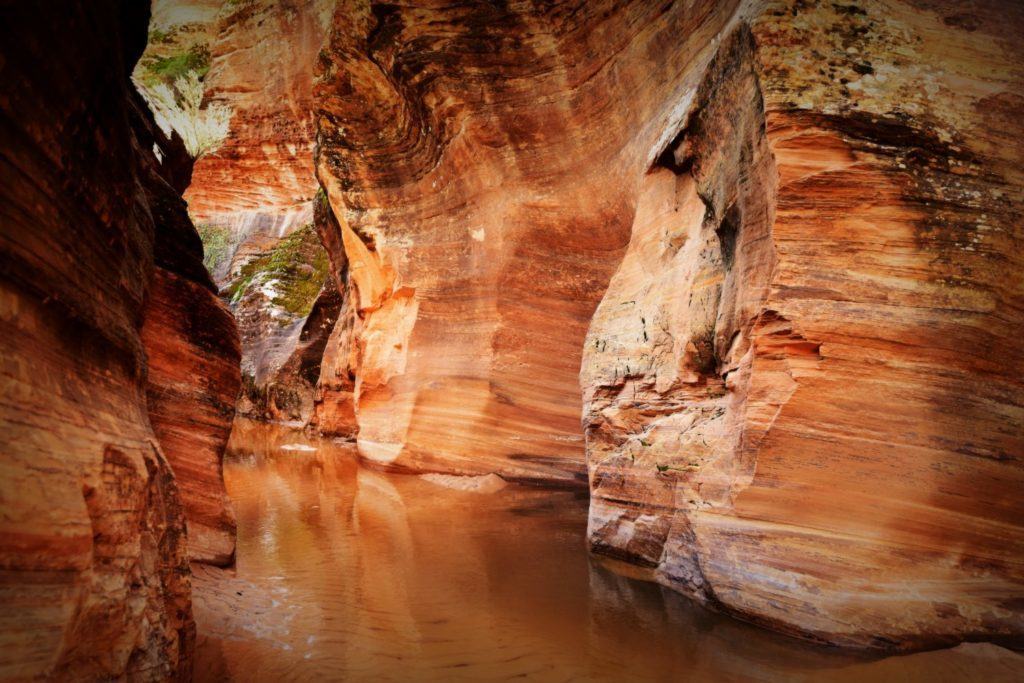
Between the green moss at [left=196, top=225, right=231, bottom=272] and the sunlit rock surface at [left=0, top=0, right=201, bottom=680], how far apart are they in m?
27.8

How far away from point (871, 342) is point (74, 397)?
4.10m

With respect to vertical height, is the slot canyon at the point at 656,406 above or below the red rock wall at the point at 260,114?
below

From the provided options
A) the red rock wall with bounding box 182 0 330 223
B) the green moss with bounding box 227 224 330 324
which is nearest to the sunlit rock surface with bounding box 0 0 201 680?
the green moss with bounding box 227 224 330 324

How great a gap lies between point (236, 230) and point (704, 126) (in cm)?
2802

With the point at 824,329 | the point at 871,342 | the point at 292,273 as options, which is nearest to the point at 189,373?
the point at 824,329

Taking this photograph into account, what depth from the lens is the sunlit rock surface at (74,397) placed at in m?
1.61

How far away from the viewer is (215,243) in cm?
2831

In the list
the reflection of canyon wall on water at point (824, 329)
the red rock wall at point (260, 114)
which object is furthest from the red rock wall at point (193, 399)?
the red rock wall at point (260, 114)

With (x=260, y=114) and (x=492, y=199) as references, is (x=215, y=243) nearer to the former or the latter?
(x=260, y=114)

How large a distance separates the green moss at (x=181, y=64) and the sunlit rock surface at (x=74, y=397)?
3183 centimetres

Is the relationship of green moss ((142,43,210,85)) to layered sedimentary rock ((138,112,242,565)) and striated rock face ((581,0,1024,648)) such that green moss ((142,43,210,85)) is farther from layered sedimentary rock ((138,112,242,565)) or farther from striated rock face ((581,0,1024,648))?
striated rock face ((581,0,1024,648))

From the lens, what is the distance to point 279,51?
2759cm

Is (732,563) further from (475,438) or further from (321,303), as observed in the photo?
(321,303)

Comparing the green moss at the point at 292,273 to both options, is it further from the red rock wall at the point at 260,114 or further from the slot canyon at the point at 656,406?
the slot canyon at the point at 656,406
